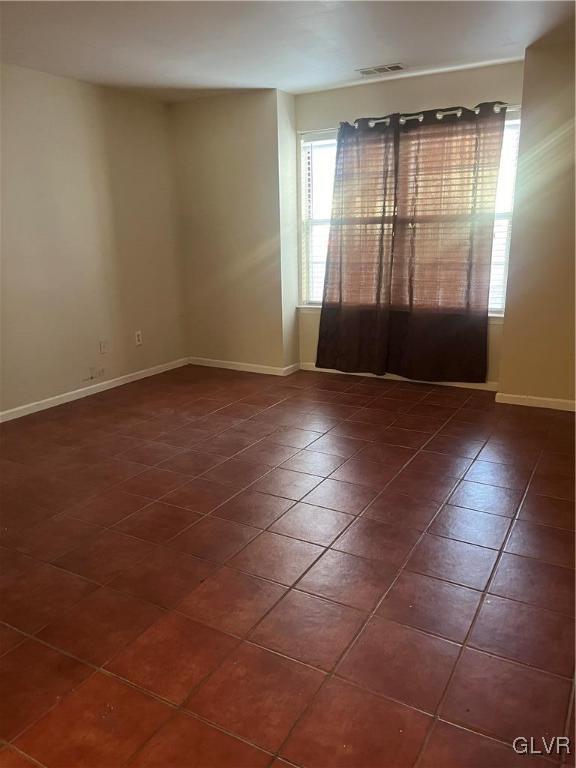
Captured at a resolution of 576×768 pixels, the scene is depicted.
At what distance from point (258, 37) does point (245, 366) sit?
8.93ft

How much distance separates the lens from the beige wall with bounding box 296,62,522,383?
3.83 m

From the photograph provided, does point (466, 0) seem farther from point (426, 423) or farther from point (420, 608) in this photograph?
point (420, 608)

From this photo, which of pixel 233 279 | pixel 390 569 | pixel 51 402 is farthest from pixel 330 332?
pixel 390 569

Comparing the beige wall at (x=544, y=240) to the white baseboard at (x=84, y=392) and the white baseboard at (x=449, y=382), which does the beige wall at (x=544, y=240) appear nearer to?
the white baseboard at (x=449, y=382)

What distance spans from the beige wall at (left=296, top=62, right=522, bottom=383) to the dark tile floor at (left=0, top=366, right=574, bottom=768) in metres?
1.98

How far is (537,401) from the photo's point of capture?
392 centimetres

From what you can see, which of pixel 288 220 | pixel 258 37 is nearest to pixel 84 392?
pixel 288 220

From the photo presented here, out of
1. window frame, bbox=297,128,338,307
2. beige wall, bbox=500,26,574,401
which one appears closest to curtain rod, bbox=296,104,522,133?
window frame, bbox=297,128,338,307

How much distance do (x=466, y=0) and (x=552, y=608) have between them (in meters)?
2.72

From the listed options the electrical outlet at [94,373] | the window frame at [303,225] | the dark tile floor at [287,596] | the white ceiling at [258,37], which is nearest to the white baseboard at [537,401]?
the dark tile floor at [287,596]

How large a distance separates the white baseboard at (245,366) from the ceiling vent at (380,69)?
238 cm

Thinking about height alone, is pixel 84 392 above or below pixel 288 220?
below

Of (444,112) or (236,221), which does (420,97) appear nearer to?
(444,112)

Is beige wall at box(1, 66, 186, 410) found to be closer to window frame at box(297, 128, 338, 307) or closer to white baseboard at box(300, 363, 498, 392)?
window frame at box(297, 128, 338, 307)
